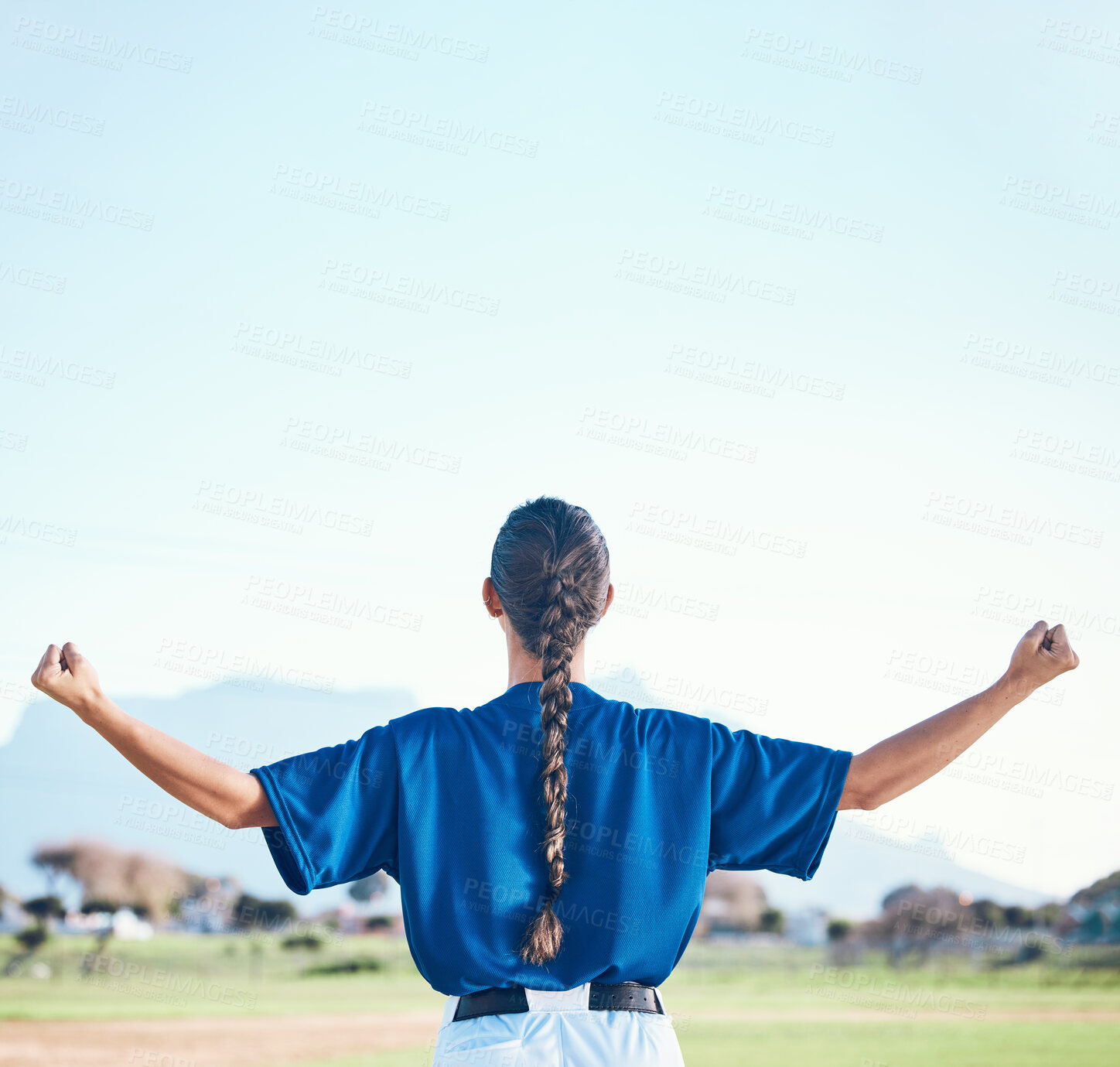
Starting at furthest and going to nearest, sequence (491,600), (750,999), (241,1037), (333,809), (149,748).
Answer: (750,999)
(241,1037)
(491,600)
(333,809)
(149,748)

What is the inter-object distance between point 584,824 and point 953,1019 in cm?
2845

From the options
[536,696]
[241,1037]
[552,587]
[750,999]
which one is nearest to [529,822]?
[536,696]

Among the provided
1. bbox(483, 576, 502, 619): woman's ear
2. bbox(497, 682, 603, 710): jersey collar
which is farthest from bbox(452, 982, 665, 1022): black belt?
bbox(483, 576, 502, 619): woman's ear

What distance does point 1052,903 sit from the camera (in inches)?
1590

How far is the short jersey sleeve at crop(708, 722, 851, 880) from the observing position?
5.11 feet

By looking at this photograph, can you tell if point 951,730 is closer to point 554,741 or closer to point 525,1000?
point 554,741

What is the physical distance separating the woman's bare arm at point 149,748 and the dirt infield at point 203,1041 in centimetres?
1817

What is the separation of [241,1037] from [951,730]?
2279 centimetres

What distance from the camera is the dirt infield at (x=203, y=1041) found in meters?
17.8

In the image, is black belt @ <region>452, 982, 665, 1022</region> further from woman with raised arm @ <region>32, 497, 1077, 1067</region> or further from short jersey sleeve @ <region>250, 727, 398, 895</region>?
short jersey sleeve @ <region>250, 727, 398, 895</region>

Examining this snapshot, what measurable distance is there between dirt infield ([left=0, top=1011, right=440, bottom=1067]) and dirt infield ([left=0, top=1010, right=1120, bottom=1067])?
2 centimetres

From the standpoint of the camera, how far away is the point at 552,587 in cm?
159

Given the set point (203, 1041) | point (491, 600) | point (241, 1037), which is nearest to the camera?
point (491, 600)

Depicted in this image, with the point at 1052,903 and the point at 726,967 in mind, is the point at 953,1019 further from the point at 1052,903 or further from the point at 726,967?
the point at 1052,903
